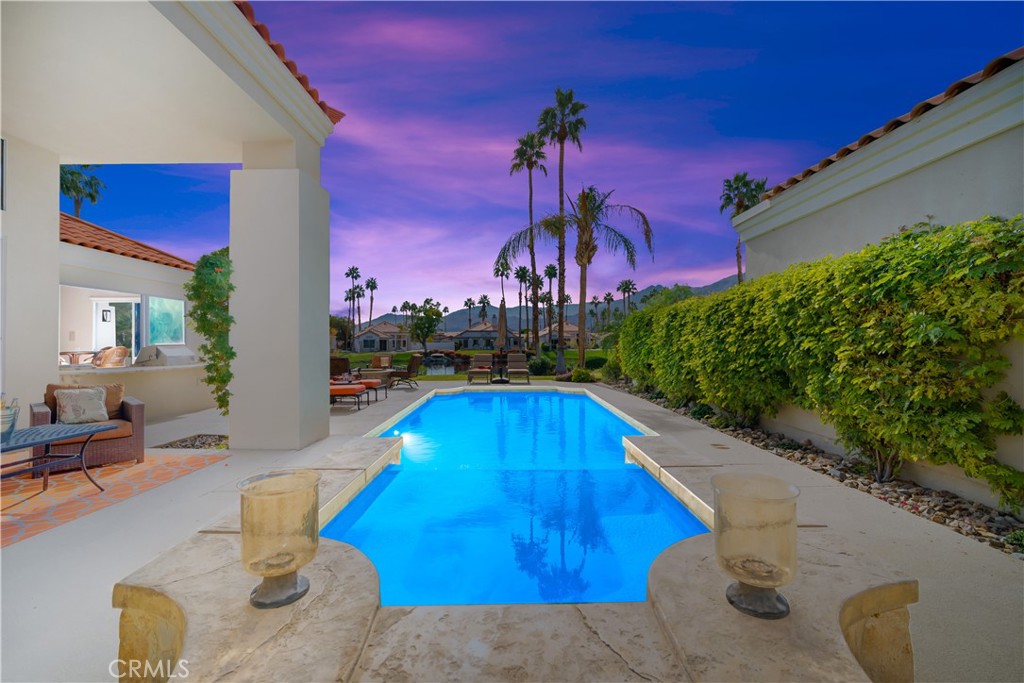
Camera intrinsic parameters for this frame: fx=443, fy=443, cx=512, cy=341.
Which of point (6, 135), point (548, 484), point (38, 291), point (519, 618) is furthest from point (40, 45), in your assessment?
point (548, 484)

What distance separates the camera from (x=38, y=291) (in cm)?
691

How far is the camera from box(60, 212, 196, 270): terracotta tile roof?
31.1 feet

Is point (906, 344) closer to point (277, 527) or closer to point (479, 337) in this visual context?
point (277, 527)

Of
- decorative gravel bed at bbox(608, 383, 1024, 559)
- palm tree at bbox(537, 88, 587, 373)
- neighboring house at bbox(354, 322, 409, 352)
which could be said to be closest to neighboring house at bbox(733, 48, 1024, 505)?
decorative gravel bed at bbox(608, 383, 1024, 559)

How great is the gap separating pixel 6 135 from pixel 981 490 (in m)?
12.7

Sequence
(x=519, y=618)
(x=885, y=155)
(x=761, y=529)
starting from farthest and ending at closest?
(x=885, y=155), (x=519, y=618), (x=761, y=529)

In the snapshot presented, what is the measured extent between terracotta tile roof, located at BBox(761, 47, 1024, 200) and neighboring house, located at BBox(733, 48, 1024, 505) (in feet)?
0.03

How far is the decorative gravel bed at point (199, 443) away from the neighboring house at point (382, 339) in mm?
73335

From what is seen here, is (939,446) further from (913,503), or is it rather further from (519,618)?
(519,618)

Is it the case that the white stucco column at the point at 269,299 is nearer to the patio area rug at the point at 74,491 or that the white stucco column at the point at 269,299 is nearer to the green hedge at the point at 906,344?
the patio area rug at the point at 74,491

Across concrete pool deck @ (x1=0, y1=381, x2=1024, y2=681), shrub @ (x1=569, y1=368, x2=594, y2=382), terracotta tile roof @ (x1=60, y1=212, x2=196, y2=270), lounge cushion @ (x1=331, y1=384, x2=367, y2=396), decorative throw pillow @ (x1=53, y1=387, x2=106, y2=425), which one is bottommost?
concrete pool deck @ (x1=0, y1=381, x2=1024, y2=681)

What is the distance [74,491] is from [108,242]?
28.4 ft

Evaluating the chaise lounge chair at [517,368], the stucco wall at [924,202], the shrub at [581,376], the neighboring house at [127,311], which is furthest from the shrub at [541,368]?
the neighboring house at [127,311]

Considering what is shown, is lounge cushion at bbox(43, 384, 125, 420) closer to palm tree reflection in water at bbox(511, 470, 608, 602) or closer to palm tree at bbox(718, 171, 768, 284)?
palm tree reflection in water at bbox(511, 470, 608, 602)
